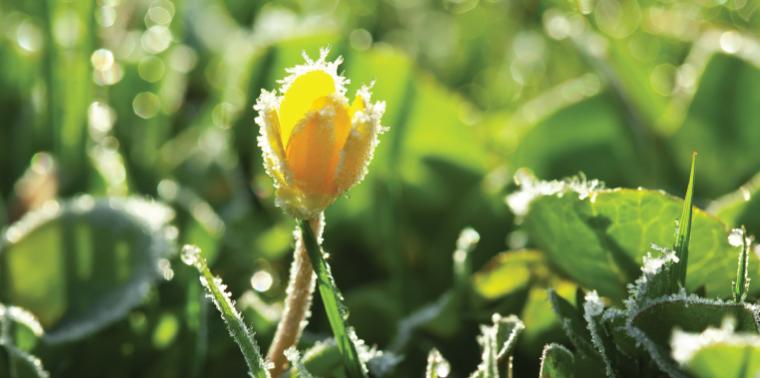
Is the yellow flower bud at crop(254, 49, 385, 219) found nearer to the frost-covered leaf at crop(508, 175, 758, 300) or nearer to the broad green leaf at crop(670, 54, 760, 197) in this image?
the frost-covered leaf at crop(508, 175, 758, 300)

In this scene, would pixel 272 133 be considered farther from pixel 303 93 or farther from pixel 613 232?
pixel 613 232

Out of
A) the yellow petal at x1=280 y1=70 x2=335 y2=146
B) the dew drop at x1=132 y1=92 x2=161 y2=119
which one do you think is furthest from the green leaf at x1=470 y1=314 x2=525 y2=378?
the dew drop at x1=132 y1=92 x2=161 y2=119

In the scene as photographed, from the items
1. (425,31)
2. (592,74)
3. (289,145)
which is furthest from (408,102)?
(425,31)

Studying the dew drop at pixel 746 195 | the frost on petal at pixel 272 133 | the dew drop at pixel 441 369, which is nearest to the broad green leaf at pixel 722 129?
the dew drop at pixel 746 195

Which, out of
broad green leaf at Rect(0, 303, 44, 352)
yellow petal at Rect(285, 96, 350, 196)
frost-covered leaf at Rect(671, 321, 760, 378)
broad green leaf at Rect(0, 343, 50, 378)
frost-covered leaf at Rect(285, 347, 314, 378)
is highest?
broad green leaf at Rect(0, 303, 44, 352)

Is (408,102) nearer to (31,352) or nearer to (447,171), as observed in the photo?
(447,171)

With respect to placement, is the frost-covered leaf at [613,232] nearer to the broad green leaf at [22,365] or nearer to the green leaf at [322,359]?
the green leaf at [322,359]
